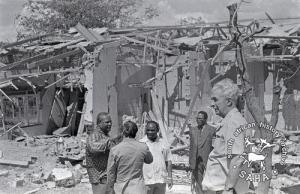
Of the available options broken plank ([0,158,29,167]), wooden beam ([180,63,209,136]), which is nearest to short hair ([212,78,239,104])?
wooden beam ([180,63,209,136])

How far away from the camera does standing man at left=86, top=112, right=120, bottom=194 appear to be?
5660 mm

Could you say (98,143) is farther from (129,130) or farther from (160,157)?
(160,157)

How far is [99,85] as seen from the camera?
1377 centimetres

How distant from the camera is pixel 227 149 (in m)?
4.26

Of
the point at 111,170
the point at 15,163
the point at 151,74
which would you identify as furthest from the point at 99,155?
the point at 151,74

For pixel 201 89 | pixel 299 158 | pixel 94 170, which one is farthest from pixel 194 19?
pixel 94 170

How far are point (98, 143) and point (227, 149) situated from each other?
1.98 m

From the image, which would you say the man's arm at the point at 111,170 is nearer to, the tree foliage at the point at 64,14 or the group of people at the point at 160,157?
the group of people at the point at 160,157

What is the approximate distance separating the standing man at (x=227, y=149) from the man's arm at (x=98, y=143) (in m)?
1.52

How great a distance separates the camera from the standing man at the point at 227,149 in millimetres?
4129

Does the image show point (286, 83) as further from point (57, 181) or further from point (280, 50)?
point (57, 181)

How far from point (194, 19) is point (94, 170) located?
23670 mm

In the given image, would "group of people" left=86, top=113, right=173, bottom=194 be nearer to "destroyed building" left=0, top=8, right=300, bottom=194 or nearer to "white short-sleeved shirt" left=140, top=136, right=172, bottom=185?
"white short-sleeved shirt" left=140, top=136, right=172, bottom=185

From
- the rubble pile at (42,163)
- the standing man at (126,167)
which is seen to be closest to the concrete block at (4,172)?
the rubble pile at (42,163)
